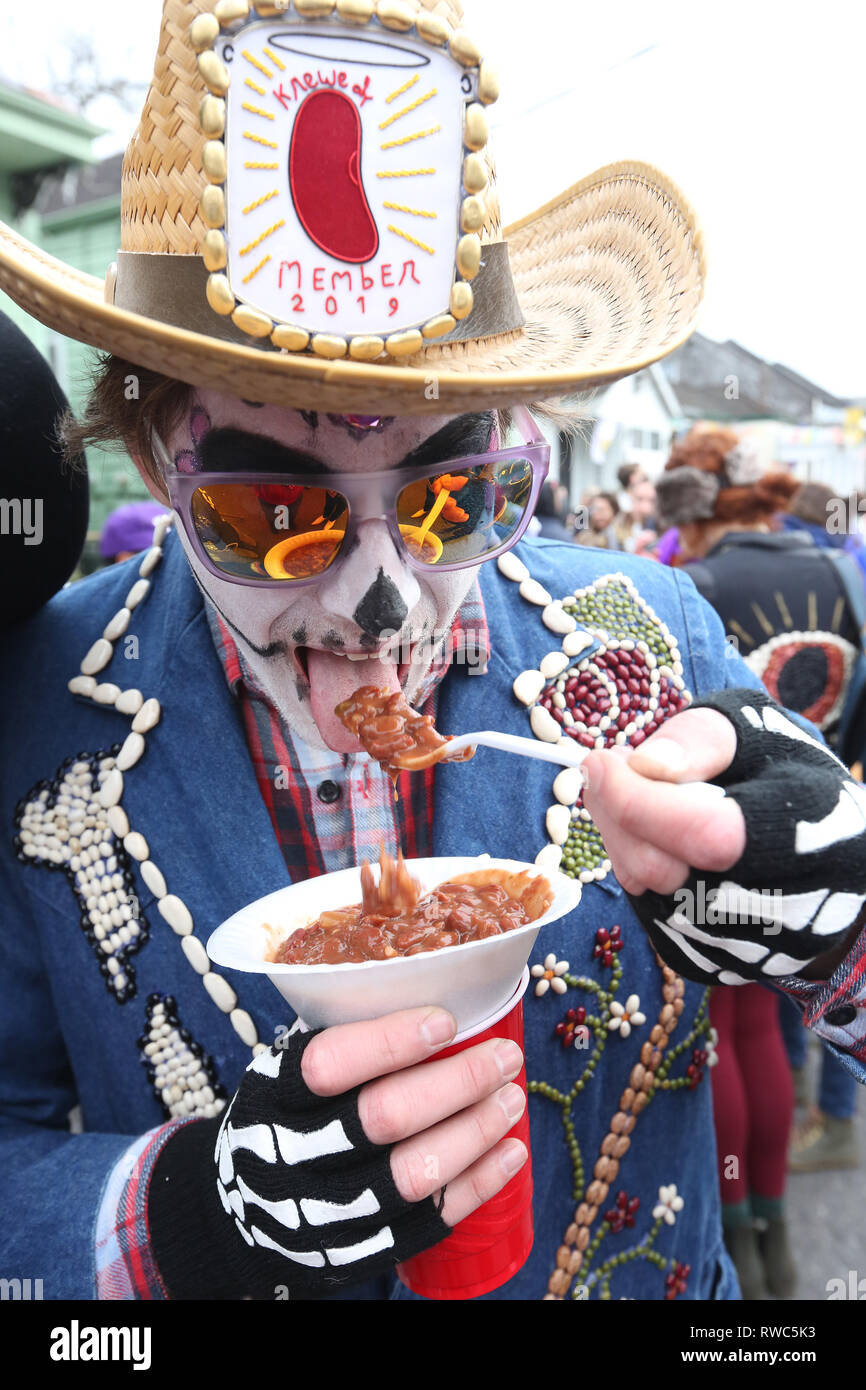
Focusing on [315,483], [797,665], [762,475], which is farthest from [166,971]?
[762,475]

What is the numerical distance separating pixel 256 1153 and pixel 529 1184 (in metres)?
0.40

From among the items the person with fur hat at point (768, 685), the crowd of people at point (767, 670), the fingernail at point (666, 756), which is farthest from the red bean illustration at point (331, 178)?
the person with fur hat at point (768, 685)

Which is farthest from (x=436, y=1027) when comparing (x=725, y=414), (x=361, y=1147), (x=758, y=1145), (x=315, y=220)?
(x=725, y=414)

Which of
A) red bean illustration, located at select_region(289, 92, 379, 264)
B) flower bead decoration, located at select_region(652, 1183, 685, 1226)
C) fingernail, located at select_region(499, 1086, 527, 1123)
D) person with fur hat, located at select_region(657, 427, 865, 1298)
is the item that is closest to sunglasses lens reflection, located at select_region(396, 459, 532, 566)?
red bean illustration, located at select_region(289, 92, 379, 264)

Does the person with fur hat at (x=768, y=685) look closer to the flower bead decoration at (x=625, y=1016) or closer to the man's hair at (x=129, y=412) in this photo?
the flower bead decoration at (x=625, y=1016)

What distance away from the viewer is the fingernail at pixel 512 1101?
1216mm

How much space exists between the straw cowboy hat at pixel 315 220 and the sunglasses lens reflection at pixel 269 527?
19 cm

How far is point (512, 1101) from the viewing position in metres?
1.23

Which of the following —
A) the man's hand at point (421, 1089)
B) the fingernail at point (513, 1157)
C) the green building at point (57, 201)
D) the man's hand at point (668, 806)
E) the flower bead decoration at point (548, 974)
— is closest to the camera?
the man's hand at point (668, 806)

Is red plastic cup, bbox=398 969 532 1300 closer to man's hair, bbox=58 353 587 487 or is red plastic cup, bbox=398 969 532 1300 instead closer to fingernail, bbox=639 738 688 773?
fingernail, bbox=639 738 688 773

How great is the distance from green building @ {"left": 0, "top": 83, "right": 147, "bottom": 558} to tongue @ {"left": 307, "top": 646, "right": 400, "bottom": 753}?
281 inches

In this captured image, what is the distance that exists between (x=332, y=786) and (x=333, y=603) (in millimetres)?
436
